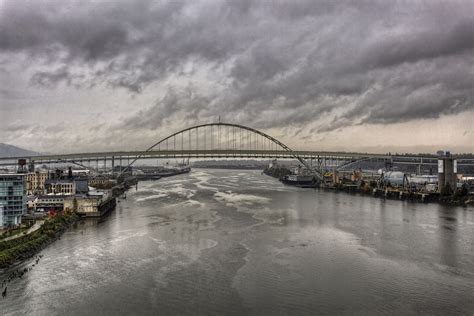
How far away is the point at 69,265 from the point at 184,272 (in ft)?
8.20

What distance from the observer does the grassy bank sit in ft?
27.1

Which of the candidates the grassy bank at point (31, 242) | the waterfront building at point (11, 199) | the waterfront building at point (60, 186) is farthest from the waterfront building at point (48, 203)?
the waterfront building at point (60, 186)

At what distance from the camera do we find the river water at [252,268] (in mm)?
6277

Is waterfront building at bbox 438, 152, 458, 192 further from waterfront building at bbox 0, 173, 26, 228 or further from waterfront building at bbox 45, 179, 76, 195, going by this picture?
waterfront building at bbox 0, 173, 26, 228

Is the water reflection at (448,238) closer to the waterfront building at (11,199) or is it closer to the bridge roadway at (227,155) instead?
the waterfront building at (11,199)

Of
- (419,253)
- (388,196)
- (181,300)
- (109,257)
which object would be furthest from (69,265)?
(388,196)

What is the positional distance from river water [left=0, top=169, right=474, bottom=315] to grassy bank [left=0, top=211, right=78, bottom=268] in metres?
0.29

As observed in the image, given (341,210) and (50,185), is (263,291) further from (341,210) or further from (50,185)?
(50,185)

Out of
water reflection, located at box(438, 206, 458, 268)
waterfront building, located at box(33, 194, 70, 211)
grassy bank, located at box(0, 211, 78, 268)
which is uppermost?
waterfront building, located at box(33, 194, 70, 211)

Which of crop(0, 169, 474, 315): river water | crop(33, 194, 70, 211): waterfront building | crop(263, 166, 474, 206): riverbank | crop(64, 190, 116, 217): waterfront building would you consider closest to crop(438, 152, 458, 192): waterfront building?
crop(263, 166, 474, 206): riverbank

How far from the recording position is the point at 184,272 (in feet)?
25.6

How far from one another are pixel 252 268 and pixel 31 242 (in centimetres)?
532

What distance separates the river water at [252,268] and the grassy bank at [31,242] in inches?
11.3

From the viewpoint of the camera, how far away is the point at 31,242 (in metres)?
9.39
